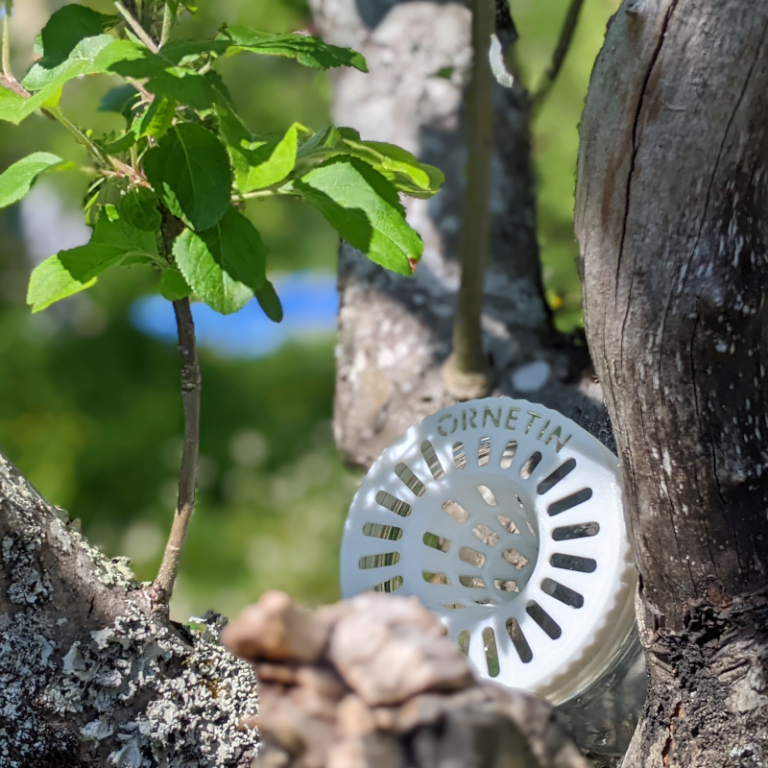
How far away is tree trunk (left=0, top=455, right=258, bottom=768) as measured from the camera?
0.50 metres

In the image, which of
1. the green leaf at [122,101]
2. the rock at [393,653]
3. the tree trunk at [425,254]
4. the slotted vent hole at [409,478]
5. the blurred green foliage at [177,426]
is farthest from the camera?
the blurred green foliage at [177,426]

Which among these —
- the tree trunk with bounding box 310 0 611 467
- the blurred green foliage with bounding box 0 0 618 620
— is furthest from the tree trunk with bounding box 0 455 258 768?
the blurred green foliage with bounding box 0 0 618 620

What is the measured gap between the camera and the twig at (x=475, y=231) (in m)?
0.88

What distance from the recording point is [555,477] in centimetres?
62

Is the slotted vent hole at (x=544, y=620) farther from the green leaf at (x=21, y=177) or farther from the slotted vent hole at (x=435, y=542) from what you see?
the green leaf at (x=21, y=177)

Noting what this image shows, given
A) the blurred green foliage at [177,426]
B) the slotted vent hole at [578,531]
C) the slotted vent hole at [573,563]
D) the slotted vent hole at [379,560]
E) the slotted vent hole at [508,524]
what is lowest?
the slotted vent hole at [573,563]

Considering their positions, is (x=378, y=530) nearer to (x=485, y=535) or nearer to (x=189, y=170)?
(x=485, y=535)

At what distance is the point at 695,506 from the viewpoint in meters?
0.47

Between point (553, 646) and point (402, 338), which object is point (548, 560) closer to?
point (553, 646)

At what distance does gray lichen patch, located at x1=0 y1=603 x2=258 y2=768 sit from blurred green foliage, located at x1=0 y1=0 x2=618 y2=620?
68.9 inches

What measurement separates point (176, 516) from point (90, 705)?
0.49ft

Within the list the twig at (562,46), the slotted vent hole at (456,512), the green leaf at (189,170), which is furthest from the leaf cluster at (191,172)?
the twig at (562,46)

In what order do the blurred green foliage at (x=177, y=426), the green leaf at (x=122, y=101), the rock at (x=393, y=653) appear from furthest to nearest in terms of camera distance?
1. the blurred green foliage at (x=177, y=426)
2. the green leaf at (x=122, y=101)
3. the rock at (x=393, y=653)

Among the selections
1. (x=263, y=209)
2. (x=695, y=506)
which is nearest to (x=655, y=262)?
(x=695, y=506)
